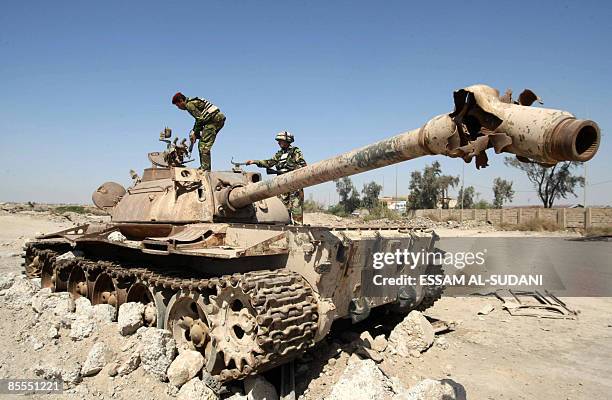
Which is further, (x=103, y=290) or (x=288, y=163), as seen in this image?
(x=288, y=163)

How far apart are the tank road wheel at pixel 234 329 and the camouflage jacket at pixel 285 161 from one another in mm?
4309

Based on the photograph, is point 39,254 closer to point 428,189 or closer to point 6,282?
point 6,282

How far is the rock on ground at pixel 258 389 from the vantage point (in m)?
4.83

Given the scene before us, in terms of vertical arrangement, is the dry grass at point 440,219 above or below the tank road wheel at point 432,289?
above

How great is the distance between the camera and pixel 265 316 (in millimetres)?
4422

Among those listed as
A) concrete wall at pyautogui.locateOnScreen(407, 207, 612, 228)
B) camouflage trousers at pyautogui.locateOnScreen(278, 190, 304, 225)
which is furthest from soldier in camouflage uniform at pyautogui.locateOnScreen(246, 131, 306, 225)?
concrete wall at pyautogui.locateOnScreen(407, 207, 612, 228)

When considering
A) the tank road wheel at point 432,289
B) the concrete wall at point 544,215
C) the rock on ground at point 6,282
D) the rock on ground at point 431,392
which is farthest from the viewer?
the concrete wall at point 544,215

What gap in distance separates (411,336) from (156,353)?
138 inches

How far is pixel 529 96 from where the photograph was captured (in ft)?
10.6

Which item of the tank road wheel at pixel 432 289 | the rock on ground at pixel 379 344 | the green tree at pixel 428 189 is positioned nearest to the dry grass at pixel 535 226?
the green tree at pixel 428 189

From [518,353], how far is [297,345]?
3.77 m

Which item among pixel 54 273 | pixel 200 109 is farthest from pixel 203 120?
pixel 54 273

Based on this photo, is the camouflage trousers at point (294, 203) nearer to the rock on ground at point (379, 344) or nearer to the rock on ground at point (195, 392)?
the rock on ground at point (379, 344)

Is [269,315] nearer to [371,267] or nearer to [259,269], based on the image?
[259,269]
